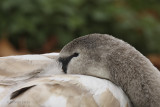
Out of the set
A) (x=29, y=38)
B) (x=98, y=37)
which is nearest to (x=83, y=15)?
(x=29, y=38)

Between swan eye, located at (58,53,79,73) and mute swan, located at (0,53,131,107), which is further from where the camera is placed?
swan eye, located at (58,53,79,73)

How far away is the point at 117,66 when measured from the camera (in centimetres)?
310

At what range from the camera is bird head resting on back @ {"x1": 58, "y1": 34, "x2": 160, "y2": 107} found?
3080mm

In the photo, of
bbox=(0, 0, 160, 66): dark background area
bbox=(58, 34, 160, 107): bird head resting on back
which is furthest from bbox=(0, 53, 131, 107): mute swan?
bbox=(0, 0, 160, 66): dark background area

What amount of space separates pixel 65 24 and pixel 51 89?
11.0 ft

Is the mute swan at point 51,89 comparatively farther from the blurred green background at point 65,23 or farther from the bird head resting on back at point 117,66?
the blurred green background at point 65,23

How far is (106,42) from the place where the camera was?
3.11 m

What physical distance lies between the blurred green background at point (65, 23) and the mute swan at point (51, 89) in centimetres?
272

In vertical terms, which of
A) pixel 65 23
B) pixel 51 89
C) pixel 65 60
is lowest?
pixel 51 89

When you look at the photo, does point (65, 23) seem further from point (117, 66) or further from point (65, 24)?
point (117, 66)

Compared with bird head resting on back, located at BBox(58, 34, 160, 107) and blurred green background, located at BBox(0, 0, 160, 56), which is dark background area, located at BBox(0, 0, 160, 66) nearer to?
blurred green background, located at BBox(0, 0, 160, 56)

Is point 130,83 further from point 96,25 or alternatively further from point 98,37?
point 96,25

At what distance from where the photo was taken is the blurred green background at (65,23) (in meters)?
6.03

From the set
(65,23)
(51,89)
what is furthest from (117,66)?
(65,23)
